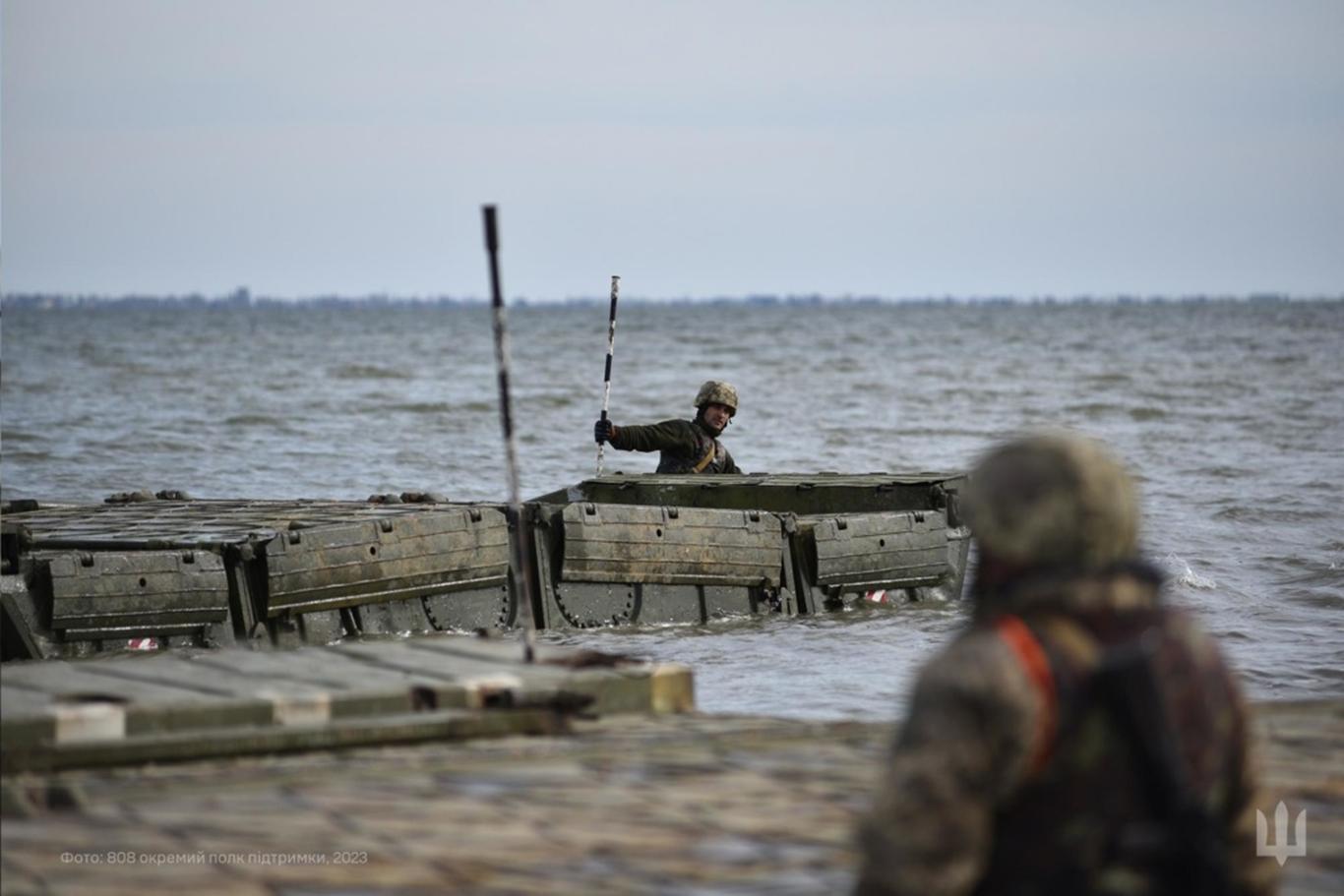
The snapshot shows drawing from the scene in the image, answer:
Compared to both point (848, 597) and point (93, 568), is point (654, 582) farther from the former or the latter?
point (93, 568)

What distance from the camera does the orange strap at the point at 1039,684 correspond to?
3.47m

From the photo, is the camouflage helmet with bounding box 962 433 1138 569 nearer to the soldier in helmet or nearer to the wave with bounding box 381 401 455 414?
the soldier in helmet

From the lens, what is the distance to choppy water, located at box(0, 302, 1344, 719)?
14.2m

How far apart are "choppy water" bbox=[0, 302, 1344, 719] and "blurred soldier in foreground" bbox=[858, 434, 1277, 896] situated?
801cm

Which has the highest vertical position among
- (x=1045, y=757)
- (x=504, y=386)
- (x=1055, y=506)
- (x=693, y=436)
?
A: (x=504, y=386)

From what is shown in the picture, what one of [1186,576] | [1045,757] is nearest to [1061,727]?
[1045,757]

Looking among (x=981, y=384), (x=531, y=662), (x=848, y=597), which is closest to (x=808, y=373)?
(x=981, y=384)

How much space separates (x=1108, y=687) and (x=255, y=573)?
31.8 ft

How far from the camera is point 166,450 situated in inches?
1345

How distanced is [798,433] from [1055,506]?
37.5 m

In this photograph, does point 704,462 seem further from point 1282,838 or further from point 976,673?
point 976,673

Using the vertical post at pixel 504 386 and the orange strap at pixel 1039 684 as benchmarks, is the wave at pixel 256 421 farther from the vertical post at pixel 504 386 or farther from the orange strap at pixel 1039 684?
the orange strap at pixel 1039 684

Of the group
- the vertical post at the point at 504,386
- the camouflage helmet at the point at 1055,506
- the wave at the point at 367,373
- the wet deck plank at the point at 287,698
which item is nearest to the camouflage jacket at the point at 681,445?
the wet deck plank at the point at 287,698

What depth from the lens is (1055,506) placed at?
3.55 m
